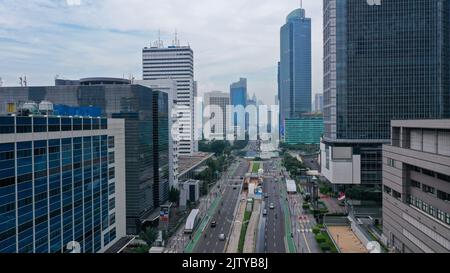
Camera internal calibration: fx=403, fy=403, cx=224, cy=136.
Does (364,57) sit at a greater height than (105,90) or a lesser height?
greater

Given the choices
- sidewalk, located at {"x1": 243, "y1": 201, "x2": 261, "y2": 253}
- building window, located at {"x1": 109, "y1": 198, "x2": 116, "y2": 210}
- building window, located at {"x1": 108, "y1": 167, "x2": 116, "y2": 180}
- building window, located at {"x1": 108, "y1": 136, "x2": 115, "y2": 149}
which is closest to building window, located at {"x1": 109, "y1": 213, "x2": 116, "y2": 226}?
building window, located at {"x1": 109, "y1": 198, "x2": 116, "y2": 210}

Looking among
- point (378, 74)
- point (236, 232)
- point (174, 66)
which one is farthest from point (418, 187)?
point (174, 66)

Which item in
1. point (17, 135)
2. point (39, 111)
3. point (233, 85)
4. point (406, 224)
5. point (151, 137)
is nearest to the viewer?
point (17, 135)

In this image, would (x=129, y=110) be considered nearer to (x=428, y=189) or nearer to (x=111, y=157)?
(x=111, y=157)

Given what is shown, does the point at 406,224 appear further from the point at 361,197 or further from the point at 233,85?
the point at 233,85

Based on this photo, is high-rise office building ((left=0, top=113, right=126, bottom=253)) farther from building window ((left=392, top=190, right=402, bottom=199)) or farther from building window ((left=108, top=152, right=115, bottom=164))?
building window ((left=392, top=190, right=402, bottom=199))
